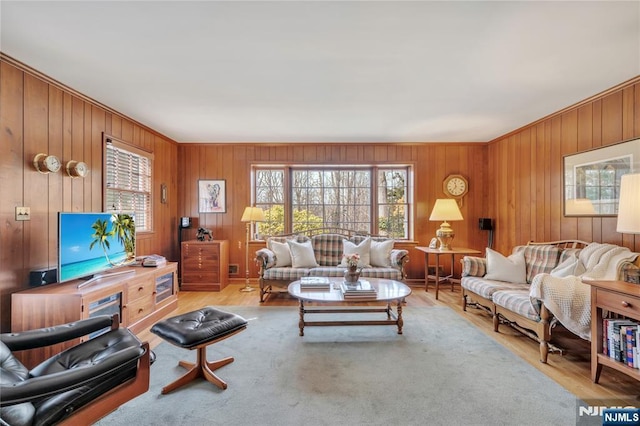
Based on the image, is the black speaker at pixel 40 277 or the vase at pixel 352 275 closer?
the black speaker at pixel 40 277

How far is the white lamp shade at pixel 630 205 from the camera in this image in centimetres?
183

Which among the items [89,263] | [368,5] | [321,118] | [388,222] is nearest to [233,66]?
[368,5]

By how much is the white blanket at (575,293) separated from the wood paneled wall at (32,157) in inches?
171

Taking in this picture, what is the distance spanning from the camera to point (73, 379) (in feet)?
3.97

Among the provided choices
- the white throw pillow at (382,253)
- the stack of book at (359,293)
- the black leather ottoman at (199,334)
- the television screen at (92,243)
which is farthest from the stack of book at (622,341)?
the television screen at (92,243)

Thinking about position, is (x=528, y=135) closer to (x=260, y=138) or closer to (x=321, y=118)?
(x=321, y=118)

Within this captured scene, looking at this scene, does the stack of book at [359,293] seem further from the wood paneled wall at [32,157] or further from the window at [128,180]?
the window at [128,180]

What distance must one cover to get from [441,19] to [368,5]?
1.64 ft

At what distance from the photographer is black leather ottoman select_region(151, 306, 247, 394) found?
6.16 ft

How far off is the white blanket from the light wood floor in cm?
31

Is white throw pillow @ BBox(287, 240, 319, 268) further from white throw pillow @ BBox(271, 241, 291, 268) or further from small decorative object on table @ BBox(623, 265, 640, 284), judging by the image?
small decorative object on table @ BBox(623, 265, 640, 284)

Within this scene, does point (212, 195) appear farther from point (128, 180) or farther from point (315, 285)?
point (315, 285)

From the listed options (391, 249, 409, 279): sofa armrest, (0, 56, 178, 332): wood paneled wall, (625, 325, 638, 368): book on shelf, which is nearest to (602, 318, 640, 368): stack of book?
(625, 325, 638, 368): book on shelf

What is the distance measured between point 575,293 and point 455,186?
2.97 meters
